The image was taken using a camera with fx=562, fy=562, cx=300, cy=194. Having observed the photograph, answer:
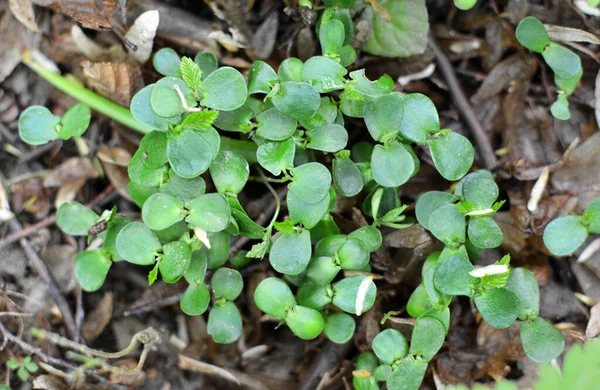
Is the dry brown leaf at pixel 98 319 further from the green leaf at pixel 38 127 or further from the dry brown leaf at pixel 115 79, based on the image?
the dry brown leaf at pixel 115 79

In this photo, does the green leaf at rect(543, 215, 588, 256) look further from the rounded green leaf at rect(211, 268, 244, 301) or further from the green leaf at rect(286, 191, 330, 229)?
the rounded green leaf at rect(211, 268, 244, 301)

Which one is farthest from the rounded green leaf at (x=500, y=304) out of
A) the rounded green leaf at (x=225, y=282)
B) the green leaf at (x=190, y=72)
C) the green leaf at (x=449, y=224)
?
the green leaf at (x=190, y=72)

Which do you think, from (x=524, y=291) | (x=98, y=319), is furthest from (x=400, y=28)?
(x=98, y=319)

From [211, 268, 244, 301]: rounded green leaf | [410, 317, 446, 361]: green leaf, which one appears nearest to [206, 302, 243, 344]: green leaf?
[211, 268, 244, 301]: rounded green leaf

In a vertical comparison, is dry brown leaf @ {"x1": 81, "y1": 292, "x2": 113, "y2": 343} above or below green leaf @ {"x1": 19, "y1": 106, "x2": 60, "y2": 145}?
below

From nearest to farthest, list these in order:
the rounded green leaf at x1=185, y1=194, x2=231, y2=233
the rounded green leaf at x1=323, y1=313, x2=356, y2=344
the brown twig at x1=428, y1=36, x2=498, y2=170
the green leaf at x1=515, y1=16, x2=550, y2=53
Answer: the rounded green leaf at x1=185, y1=194, x2=231, y2=233
the rounded green leaf at x1=323, y1=313, x2=356, y2=344
the green leaf at x1=515, y1=16, x2=550, y2=53
the brown twig at x1=428, y1=36, x2=498, y2=170

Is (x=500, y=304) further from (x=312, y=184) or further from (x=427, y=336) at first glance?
(x=312, y=184)
